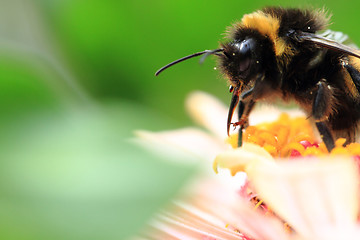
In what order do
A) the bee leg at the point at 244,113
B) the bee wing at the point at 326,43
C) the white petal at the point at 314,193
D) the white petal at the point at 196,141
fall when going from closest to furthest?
the white petal at the point at 314,193, the bee wing at the point at 326,43, the bee leg at the point at 244,113, the white petal at the point at 196,141

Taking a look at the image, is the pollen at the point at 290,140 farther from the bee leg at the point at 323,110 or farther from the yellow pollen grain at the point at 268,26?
the yellow pollen grain at the point at 268,26

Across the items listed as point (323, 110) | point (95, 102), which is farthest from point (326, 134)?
point (95, 102)

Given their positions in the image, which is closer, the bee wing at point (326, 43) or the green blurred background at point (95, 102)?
the green blurred background at point (95, 102)

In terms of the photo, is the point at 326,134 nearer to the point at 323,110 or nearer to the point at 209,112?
the point at 323,110

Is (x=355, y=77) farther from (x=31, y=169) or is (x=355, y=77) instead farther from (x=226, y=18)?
(x=31, y=169)

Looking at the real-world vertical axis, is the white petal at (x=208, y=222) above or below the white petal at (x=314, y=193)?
above

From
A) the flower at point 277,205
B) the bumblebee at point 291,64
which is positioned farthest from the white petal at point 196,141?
the bumblebee at point 291,64

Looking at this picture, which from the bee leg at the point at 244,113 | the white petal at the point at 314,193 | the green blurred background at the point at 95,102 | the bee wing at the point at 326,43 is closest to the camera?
the green blurred background at the point at 95,102
